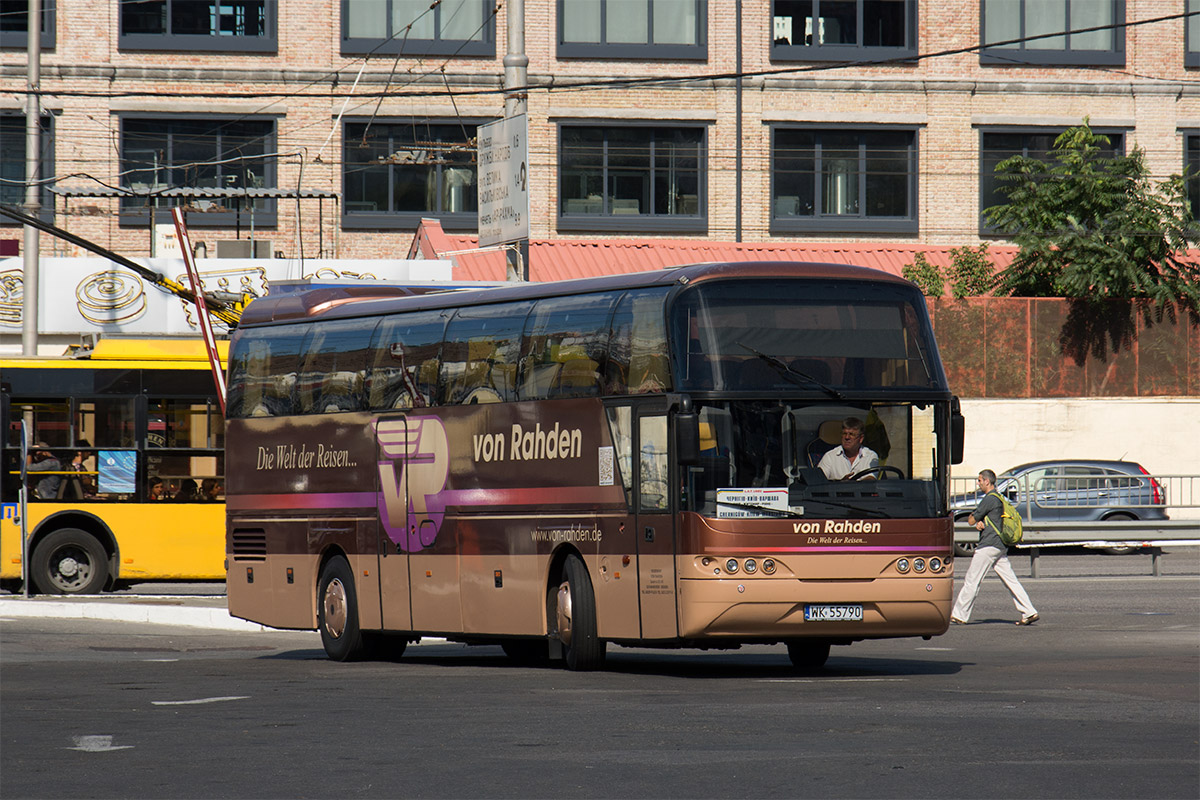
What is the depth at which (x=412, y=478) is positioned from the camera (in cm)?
1681

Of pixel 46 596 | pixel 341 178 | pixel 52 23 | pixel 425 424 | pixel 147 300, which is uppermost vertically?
pixel 52 23

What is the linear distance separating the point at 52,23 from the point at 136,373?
19389 mm

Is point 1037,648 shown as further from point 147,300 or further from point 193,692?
point 147,300

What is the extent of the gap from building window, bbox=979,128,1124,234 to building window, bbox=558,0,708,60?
7278mm

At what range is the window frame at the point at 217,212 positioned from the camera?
42094 millimetres

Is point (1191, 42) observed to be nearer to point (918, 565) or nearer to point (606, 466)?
point (918, 565)

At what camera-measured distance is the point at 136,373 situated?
990 inches

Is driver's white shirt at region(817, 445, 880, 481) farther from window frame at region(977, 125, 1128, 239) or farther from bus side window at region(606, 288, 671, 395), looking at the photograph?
window frame at region(977, 125, 1128, 239)

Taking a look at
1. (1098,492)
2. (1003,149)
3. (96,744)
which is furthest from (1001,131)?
(96,744)

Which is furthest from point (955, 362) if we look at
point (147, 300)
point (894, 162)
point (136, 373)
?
point (136, 373)

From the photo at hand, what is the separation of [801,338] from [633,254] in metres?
27.7

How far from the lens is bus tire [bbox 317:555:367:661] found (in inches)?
687

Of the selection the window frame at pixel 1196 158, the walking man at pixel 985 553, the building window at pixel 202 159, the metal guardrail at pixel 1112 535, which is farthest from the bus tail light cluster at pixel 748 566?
the window frame at pixel 1196 158

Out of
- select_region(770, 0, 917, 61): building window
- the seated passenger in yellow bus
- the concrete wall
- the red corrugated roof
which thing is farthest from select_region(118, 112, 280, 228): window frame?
the seated passenger in yellow bus
